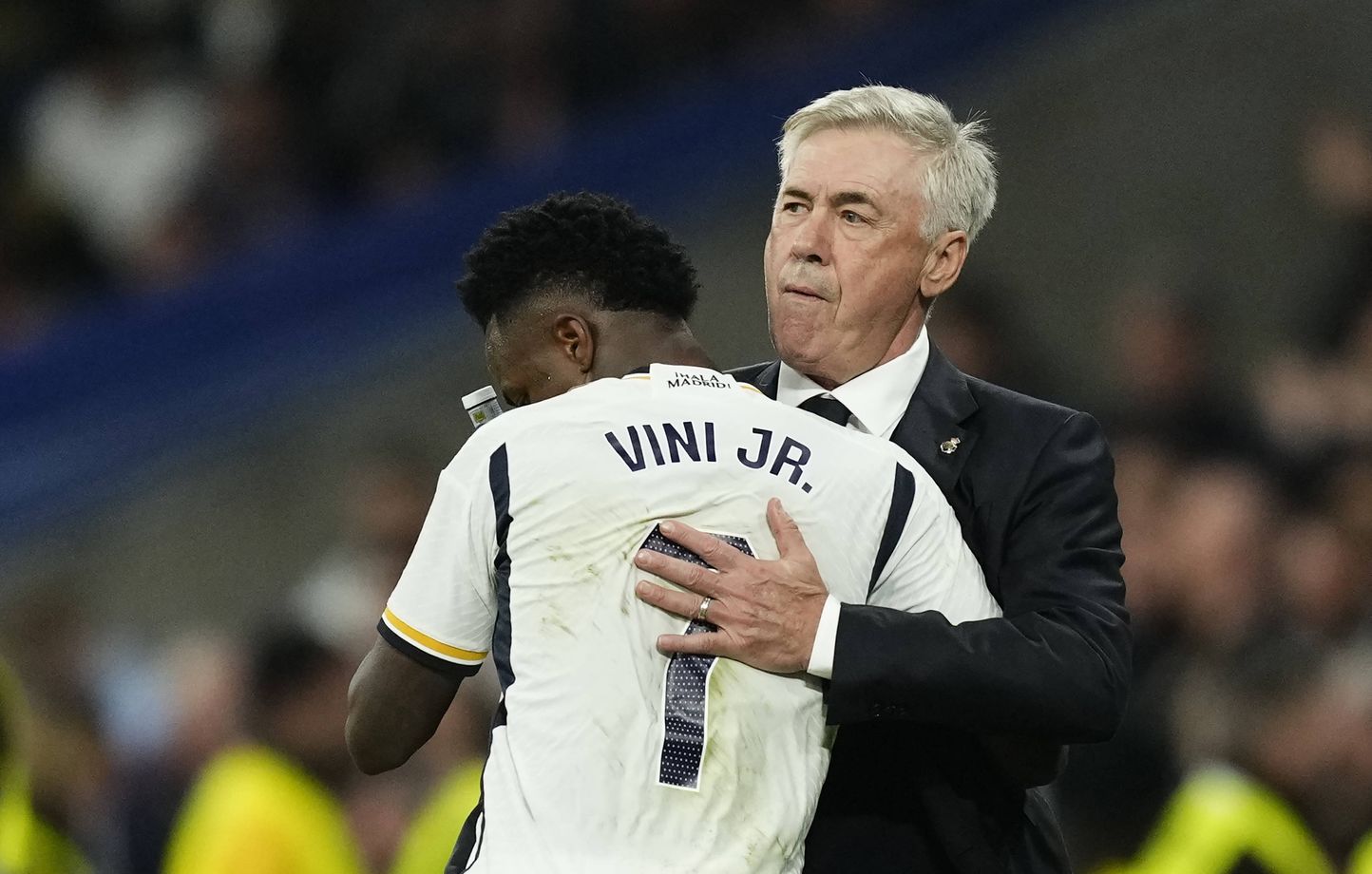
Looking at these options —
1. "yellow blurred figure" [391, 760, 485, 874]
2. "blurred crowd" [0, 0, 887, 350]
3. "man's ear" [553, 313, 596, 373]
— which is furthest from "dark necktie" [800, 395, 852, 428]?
"blurred crowd" [0, 0, 887, 350]

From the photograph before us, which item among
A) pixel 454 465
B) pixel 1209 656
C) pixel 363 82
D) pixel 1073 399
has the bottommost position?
pixel 1209 656

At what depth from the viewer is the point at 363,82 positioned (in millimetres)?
7906

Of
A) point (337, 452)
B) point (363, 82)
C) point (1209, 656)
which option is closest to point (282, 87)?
point (363, 82)

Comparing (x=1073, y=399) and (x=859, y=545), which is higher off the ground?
(x=859, y=545)

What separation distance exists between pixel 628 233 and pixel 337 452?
455cm

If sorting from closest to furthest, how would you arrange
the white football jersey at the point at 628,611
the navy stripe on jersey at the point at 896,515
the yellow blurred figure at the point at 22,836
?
the white football jersey at the point at 628,611 < the navy stripe on jersey at the point at 896,515 < the yellow blurred figure at the point at 22,836

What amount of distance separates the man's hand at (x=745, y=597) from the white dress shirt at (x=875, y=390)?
0.54 metres

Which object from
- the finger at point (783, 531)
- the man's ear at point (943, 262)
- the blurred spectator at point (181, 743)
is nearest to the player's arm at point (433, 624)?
the finger at point (783, 531)

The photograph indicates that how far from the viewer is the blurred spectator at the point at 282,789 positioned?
5438 mm

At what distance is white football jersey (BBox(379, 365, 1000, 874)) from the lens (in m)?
2.25

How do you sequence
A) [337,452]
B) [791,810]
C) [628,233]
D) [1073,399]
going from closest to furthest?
[791,810] < [628,233] < [1073,399] < [337,452]

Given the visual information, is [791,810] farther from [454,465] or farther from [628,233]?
[628,233]

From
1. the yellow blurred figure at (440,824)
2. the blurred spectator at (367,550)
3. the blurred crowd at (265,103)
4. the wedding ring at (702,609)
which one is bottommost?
the yellow blurred figure at (440,824)

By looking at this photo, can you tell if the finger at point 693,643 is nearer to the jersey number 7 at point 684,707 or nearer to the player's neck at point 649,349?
the jersey number 7 at point 684,707
